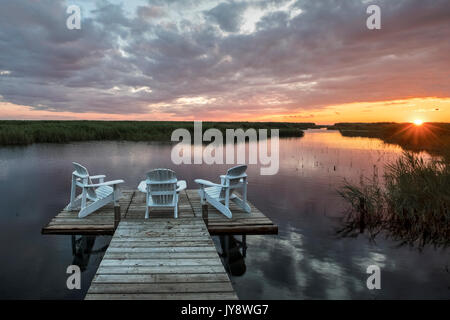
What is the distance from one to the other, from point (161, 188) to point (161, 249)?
1952 mm

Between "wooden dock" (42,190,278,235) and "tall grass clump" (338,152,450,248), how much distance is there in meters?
2.94

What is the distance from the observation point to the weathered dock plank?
3.66 meters

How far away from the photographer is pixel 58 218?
684 centimetres

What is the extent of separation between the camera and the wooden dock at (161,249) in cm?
372

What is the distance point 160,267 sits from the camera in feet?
14.2

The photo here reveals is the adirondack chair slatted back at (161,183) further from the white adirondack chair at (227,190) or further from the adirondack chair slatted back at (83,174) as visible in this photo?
the adirondack chair slatted back at (83,174)

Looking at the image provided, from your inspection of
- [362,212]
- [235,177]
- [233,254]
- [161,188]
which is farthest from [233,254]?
[362,212]

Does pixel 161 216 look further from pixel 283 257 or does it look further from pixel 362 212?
pixel 362 212

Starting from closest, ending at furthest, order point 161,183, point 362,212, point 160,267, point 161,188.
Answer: point 160,267, point 161,183, point 161,188, point 362,212

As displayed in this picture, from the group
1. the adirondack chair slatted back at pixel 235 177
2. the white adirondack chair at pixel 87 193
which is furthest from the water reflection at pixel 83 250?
the adirondack chair slatted back at pixel 235 177

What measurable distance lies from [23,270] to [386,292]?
7.32 metres
